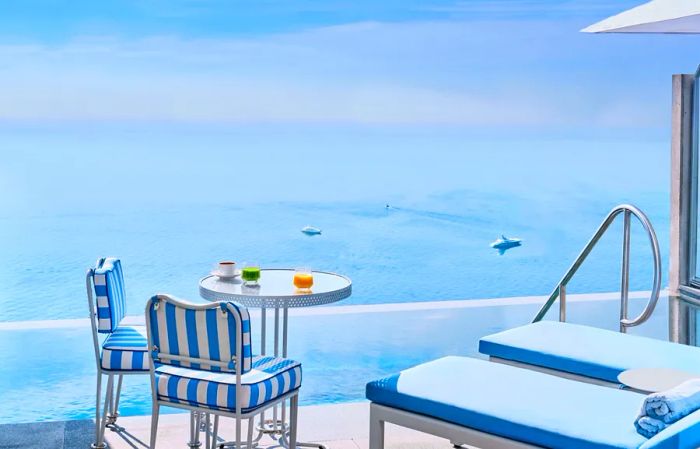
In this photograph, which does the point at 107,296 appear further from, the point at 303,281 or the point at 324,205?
the point at 324,205

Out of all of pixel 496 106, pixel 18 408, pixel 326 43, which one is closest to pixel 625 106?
pixel 496 106

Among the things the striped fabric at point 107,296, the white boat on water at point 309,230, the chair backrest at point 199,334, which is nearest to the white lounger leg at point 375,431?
the chair backrest at point 199,334

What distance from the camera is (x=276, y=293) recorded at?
3771 mm

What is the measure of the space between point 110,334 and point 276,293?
0.77 m

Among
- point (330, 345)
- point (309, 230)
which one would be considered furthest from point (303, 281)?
point (309, 230)

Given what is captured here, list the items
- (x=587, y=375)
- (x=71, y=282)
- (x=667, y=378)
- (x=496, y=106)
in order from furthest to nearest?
(x=496, y=106), (x=71, y=282), (x=587, y=375), (x=667, y=378)

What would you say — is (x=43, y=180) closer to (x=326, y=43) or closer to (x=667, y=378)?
(x=326, y=43)

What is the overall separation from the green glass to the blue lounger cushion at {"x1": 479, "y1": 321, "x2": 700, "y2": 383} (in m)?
1.00

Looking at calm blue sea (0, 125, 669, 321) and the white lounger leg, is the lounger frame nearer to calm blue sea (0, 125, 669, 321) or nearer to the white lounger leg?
the white lounger leg

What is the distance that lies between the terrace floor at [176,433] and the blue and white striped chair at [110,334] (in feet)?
0.46

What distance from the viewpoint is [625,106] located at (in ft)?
80.2

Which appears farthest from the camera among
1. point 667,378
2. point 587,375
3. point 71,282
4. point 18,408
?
point 71,282

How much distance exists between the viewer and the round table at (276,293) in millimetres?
3729

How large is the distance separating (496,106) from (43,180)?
11.7 metres
